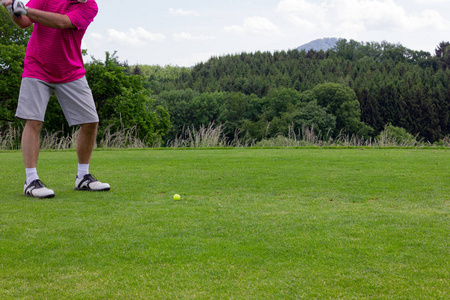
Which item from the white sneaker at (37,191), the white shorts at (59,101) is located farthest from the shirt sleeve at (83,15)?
the white sneaker at (37,191)

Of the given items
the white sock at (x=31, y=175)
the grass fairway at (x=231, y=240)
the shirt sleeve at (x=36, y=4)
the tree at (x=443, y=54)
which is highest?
the tree at (x=443, y=54)

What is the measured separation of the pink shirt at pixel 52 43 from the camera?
406 cm

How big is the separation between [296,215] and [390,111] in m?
91.0

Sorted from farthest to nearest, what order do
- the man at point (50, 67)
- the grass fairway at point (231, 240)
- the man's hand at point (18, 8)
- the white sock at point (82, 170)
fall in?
the white sock at point (82, 170), the man at point (50, 67), the man's hand at point (18, 8), the grass fairway at point (231, 240)

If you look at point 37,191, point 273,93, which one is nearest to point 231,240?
point 37,191

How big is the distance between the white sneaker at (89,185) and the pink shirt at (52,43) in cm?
99

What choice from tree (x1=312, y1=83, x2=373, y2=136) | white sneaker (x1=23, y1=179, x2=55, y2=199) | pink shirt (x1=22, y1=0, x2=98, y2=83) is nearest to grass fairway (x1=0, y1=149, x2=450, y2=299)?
white sneaker (x1=23, y1=179, x2=55, y2=199)

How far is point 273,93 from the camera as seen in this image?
91.7 metres

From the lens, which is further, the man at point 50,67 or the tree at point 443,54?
the tree at point 443,54

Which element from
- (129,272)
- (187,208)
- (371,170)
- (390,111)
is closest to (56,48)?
(187,208)

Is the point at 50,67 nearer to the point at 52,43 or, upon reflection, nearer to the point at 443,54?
the point at 52,43

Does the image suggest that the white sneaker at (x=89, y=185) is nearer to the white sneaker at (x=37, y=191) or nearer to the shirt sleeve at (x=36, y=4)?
the white sneaker at (x=37, y=191)

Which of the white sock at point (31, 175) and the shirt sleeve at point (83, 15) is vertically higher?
the shirt sleeve at point (83, 15)

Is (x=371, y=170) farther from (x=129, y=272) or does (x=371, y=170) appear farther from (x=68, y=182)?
(x=129, y=272)
